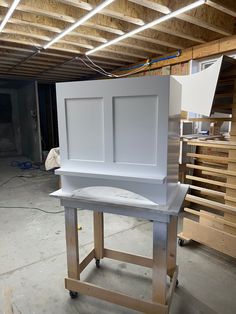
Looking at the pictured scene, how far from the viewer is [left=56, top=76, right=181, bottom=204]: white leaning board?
1.14 meters

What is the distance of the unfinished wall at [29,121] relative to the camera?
262 inches

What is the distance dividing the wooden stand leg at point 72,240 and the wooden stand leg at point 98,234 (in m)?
0.39

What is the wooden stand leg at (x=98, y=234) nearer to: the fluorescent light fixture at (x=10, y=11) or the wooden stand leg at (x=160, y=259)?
the wooden stand leg at (x=160, y=259)

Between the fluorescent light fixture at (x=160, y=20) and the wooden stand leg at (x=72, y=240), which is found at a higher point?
the fluorescent light fixture at (x=160, y=20)

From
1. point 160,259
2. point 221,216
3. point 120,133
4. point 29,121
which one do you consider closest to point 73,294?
point 160,259

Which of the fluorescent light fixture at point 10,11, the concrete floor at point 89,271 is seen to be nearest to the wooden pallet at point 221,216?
the concrete floor at point 89,271

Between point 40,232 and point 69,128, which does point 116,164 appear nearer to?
point 69,128

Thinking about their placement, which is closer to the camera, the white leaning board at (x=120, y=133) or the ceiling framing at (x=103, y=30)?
the white leaning board at (x=120, y=133)

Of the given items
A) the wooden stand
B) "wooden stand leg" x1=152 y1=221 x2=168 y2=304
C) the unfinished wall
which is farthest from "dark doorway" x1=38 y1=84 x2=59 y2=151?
"wooden stand leg" x1=152 y1=221 x2=168 y2=304

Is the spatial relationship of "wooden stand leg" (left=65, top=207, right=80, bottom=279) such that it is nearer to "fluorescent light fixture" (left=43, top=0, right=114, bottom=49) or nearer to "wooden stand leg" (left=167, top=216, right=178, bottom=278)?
"wooden stand leg" (left=167, top=216, right=178, bottom=278)

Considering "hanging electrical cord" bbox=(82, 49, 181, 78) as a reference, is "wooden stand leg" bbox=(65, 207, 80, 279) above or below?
below

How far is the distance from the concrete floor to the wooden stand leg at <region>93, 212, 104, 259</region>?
139 mm

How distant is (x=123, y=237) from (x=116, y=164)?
1.49 m

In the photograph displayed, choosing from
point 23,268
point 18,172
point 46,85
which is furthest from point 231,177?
point 46,85
